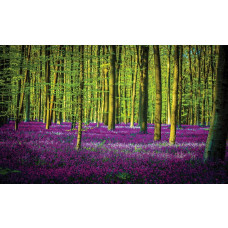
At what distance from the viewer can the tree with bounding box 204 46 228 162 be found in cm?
537

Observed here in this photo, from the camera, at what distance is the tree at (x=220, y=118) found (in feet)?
17.6

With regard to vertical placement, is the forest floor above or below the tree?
below

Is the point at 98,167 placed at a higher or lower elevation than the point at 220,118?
lower

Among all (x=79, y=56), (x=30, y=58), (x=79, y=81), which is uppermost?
(x=30, y=58)

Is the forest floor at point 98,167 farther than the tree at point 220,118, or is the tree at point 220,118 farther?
the tree at point 220,118

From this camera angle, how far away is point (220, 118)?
17.6ft

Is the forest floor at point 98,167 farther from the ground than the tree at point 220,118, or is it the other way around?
the tree at point 220,118

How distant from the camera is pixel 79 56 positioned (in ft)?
23.0

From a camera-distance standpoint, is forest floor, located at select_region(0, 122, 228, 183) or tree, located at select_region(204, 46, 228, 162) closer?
forest floor, located at select_region(0, 122, 228, 183)

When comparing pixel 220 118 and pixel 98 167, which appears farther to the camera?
pixel 220 118

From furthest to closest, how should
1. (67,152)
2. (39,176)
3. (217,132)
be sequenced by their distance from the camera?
(67,152) → (217,132) → (39,176)
